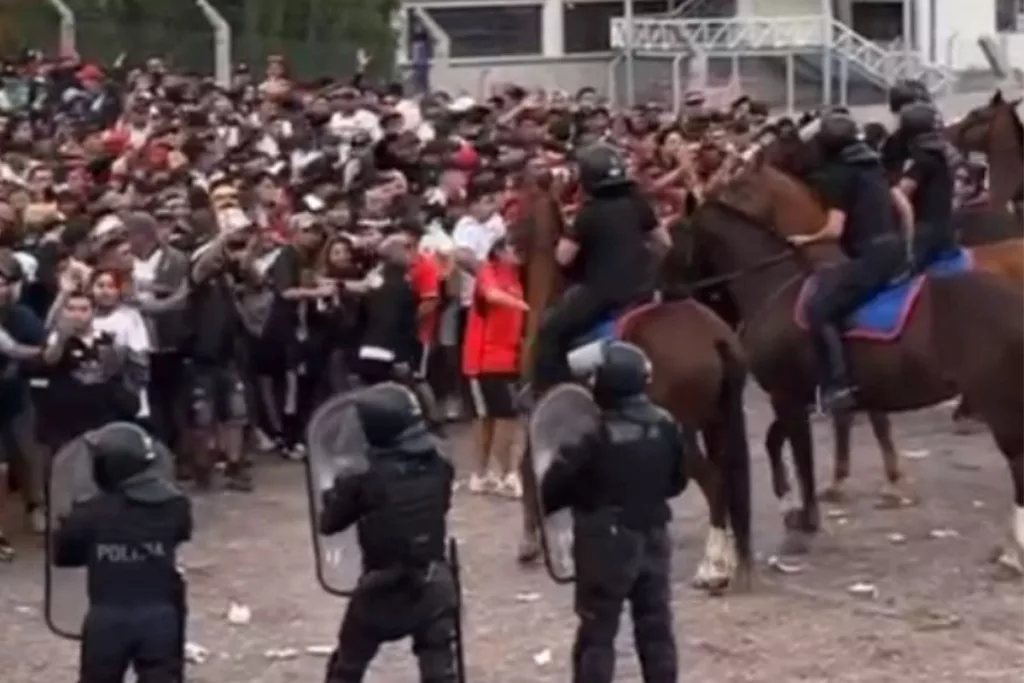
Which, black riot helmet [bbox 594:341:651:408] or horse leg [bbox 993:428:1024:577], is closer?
black riot helmet [bbox 594:341:651:408]

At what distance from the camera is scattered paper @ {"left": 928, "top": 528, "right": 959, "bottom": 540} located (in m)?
14.8

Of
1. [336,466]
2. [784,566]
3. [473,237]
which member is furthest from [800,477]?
[336,466]

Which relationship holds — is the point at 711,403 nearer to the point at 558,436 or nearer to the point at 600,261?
the point at 600,261

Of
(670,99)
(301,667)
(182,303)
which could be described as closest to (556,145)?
(182,303)

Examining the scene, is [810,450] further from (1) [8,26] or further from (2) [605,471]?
(1) [8,26]


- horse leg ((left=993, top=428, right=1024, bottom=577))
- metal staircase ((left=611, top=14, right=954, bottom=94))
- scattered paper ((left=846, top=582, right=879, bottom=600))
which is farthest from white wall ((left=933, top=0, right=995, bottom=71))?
scattered paper ((left=846, top=582, right=879, bottom=600))

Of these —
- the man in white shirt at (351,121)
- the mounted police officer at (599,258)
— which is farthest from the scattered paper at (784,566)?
the man in white shirt at (351,121)

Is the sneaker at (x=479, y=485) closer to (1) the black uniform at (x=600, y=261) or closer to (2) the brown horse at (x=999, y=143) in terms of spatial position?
(1) the black uniform at (x=600, y=261)

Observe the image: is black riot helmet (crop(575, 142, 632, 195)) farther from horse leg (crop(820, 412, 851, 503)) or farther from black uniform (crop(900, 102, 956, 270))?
horse leg (crop(820, 412, 851, 503))

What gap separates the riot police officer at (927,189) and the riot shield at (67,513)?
5677 millimetres

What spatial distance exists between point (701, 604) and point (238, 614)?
2445 millimetres

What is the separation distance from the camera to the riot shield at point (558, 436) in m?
10.4

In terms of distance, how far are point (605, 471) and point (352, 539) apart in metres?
1.08

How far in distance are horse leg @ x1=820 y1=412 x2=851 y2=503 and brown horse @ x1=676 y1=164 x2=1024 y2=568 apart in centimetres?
110
